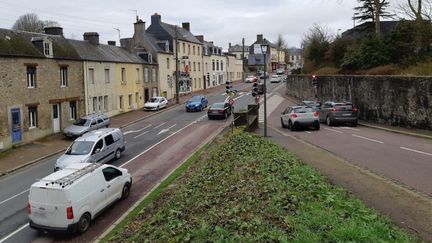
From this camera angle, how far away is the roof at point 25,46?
27953mm

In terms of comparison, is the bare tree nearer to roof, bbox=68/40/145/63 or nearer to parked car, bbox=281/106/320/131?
roof, bbox=68/40/145/63

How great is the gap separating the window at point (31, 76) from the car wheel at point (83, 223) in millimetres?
19862

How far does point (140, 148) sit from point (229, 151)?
1059 centimetres

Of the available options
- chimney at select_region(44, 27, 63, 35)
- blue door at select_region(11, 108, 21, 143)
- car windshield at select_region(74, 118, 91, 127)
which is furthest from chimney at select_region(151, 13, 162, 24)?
blue door at select_region(11, 108, 21, 143)

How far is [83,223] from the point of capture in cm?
1268

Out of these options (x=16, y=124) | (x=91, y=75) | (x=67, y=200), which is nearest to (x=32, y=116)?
(x=16, y=124)

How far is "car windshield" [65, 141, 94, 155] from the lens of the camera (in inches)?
810

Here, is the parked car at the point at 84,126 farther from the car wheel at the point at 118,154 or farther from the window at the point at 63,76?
the car wheel at the point at 118,154

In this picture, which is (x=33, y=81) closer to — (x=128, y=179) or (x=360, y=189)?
(x=128, y=179)

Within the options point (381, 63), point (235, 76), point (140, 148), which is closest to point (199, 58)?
point (235, 76)

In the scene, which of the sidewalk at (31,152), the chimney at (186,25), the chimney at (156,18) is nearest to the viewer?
the sidewalk at (31,152)

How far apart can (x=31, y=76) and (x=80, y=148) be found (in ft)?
39.8

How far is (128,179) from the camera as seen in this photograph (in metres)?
16.0

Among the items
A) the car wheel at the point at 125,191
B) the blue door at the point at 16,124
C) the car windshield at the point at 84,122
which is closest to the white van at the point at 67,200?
the car wheel at the point at 125,191
